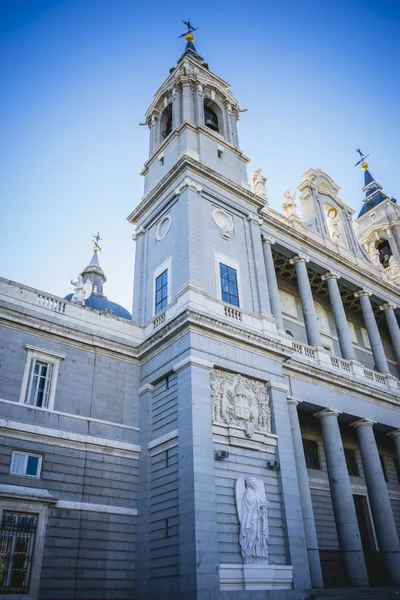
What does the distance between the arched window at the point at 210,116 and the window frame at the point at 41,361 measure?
15.7 meters

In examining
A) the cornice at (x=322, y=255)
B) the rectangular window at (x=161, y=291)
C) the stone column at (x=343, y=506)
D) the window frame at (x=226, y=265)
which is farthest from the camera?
the cornice at (x=322, y=255)

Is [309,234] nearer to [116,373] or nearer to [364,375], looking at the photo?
[364,375]

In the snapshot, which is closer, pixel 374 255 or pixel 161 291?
pixel 161 291

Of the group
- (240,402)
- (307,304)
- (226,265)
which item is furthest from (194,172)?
(240,402)

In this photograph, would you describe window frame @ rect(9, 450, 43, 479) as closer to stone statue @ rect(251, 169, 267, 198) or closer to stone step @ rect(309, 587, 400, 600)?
stone step @ rect(309, 587, 400, 600)

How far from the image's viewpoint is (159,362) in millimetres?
19312

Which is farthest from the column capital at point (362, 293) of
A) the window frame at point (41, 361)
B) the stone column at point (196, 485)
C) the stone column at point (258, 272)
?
the window frame at point (41, 361)

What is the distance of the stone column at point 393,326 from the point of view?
1172 inches

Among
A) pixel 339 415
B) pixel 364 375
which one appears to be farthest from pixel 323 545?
pixel 364 375

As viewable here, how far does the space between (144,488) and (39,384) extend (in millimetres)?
5131

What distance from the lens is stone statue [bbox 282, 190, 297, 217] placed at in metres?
28.5

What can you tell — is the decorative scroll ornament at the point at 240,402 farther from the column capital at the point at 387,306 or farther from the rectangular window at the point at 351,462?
the column capital at the point at 387,306

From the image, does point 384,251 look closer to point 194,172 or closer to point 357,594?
point 194,172

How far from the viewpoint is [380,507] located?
21.5 meters
